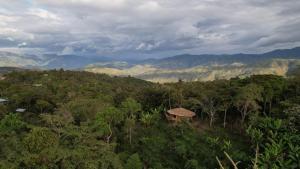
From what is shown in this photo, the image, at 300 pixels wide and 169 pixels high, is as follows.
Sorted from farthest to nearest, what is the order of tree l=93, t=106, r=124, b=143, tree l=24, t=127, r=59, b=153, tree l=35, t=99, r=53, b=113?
1. tree l=35, t=99, r=53, b=113
2. tree l=93, t=106, r=124, b=143
3. tree l=24, t=127, r=59, b=153

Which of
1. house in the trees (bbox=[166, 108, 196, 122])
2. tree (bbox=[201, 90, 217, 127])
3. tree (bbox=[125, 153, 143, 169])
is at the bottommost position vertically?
tree (bbox=[125, 153, 143, 169])

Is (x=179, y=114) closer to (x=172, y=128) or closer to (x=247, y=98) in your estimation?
(x=172, y=128)

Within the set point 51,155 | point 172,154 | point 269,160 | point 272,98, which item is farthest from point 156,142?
point 51,155

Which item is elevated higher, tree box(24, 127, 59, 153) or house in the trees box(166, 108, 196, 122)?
tree box(24, 127, 59, 153)

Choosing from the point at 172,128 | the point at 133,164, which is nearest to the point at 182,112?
the point at 172,128

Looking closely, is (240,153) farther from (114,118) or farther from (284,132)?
(114,118)

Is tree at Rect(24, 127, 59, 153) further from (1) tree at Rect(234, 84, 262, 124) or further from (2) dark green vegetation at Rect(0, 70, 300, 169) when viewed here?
(1) tree at Rect(234, 84, 262, 124)

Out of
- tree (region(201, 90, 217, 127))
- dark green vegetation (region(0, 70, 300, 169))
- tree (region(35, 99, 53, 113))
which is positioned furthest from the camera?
tree (region(35, 99, 53, 113))

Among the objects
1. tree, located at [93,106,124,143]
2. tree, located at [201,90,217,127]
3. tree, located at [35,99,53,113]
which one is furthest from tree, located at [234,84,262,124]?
tree, located at [35,99,53,113]
